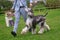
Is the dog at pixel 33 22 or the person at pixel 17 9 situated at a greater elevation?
the person at pixel 17 9

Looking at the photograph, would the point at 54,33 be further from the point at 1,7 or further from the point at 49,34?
the point at 1,7

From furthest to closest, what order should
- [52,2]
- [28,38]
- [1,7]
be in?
[52,2]
[1,7]
[28,38]

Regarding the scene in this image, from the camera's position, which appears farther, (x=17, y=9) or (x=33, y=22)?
(x=33, y=22)

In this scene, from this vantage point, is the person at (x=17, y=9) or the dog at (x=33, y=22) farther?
the dog at (x=33, y=22)

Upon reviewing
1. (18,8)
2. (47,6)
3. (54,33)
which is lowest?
(47,6)

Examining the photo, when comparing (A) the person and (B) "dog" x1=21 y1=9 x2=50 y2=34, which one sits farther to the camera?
(B) "dog" x1=21 y1=9 x2=50 y2=34

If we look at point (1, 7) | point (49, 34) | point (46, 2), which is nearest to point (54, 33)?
point (49, 34)

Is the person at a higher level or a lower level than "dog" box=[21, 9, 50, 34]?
higher

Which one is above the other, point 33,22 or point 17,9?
point 17,9

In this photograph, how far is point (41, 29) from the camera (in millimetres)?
9406

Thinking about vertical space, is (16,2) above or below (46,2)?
above

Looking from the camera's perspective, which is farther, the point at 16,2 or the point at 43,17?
the point at 43,17

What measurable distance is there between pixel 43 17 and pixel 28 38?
4.39ft

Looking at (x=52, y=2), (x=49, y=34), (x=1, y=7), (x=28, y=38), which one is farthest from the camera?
(x=52, y=2)
